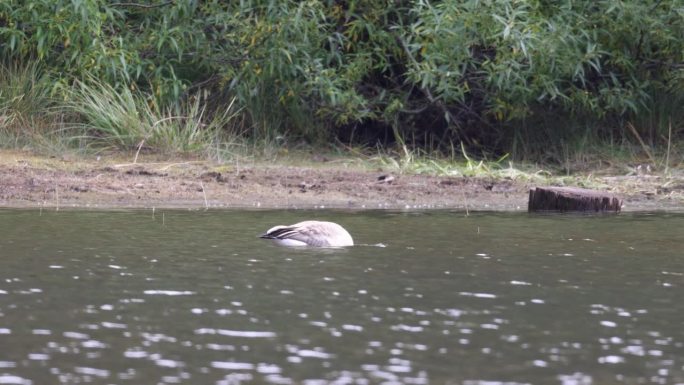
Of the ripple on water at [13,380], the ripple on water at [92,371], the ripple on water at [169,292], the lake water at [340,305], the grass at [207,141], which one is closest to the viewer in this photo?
the ripple on water at [13,380]

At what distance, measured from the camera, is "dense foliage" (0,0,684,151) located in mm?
13695

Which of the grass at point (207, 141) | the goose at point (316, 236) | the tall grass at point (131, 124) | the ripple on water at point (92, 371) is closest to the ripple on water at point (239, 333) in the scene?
the ripple on water at point (92, 371)

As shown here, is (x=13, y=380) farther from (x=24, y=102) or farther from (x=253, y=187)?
(x=24, y=102)

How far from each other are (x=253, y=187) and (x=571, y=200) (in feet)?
10.4

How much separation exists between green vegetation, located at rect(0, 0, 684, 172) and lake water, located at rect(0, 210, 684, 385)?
4559 mm

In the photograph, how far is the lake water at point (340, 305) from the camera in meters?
4.70

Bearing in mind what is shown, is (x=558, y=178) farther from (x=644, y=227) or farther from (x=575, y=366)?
(x=575, y=366)

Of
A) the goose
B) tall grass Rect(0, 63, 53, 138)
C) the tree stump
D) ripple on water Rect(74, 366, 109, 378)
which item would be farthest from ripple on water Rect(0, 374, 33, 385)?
tall grass Rect(0, 63, 53, 138)

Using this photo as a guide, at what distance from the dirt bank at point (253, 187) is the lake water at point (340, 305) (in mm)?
1818

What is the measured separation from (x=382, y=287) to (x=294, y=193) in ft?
17.5

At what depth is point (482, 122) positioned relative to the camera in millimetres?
15344

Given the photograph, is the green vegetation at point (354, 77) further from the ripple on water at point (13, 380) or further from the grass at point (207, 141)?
the ripple on water at point (13, 380)

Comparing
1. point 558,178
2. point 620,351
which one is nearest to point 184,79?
point 558,178

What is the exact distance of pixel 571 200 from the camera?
35.8 feet
